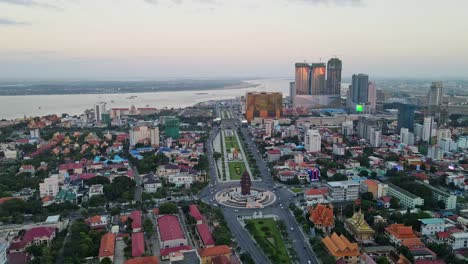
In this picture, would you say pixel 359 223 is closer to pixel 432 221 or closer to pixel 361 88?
pixel 432 221

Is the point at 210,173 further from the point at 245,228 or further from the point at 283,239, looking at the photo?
the point at 283,239

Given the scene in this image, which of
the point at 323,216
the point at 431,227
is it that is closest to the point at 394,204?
the point at 431,227

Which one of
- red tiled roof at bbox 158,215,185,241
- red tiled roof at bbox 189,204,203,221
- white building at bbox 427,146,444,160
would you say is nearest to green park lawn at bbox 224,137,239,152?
red tiled roof at bbox 189,204,203,221

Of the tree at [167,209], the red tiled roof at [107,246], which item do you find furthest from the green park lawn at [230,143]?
the red tiled roof at [107,246]

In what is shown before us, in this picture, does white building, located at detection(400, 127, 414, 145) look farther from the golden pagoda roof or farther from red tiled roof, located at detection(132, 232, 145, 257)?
red tiled roof, located at detection(132, 232, 145, 257)

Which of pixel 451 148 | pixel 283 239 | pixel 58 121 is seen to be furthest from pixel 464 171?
pixel 58 121
